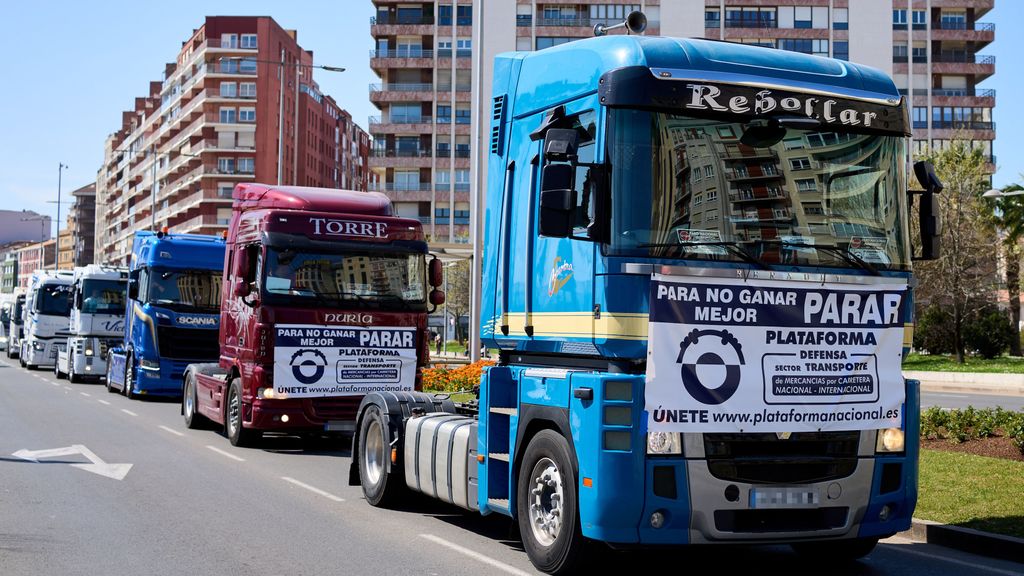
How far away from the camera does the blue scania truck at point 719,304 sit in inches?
287

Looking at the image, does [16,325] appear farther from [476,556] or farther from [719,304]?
[719,304]

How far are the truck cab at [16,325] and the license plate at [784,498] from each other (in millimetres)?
50132

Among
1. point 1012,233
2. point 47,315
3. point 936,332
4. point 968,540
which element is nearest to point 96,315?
point 47,315

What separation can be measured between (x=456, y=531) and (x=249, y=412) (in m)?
6.95

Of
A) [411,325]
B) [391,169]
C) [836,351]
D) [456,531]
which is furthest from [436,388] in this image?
[391,169]

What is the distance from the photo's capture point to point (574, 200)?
24.1 feet

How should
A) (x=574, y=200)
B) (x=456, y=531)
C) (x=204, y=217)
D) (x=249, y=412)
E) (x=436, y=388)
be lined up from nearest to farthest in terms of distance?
(x=574, y=200), (x=456, y=531), (x=249, y=412), (x=436, y=388), (x=204, y=217)

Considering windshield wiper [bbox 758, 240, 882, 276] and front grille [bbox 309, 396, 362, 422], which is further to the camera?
front grille [bbox 309, 396, 362, 422]

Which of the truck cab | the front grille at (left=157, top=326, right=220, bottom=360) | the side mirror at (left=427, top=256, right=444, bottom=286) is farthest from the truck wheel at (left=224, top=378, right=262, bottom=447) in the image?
the truck cab

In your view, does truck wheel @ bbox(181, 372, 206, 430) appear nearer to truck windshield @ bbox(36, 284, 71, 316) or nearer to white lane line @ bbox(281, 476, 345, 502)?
A: white lane line @ bbox(281, 476, 345, 502)

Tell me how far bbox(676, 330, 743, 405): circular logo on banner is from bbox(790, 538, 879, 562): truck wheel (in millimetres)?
1717

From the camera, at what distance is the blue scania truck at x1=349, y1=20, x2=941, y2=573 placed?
7.29m

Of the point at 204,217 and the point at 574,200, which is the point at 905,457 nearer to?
the point at 574,200

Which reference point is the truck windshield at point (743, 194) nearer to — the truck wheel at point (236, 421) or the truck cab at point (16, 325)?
the truck wheel at point (236, 421)
